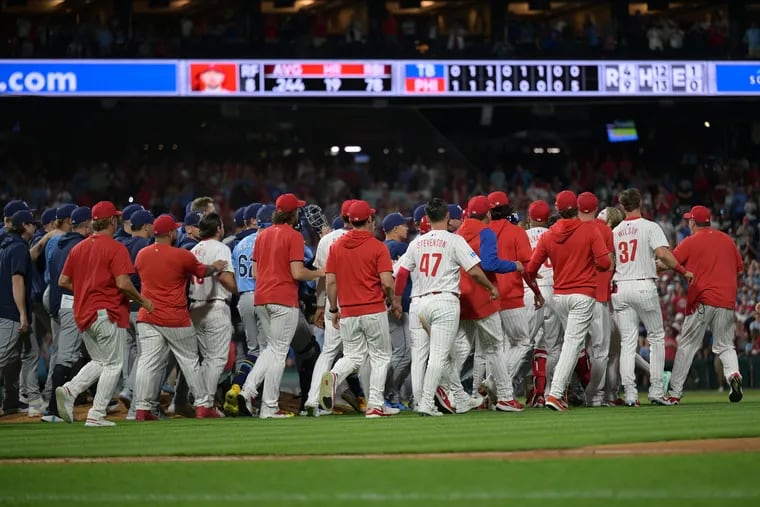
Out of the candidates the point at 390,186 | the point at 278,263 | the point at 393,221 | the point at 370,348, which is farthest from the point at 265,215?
the point at 390,186

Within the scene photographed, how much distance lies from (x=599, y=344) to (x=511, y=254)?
3.87 feet

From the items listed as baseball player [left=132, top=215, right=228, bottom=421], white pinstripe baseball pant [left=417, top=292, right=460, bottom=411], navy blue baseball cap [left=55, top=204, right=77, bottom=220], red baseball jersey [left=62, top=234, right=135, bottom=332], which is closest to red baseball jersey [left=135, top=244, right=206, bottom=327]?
baseball player [left=132, top=215, right=228, bottom=421]

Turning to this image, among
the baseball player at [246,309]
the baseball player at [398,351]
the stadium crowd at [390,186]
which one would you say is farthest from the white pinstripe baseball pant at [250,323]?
the stadium crowd at [390,186]

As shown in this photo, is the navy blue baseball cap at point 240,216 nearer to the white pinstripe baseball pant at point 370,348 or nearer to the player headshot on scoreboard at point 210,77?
the white pinstripe baseball pant at point 370,348

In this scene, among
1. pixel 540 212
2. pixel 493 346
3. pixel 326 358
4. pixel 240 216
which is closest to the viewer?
pixel 493 346

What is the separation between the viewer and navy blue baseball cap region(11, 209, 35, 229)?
40.9 feet

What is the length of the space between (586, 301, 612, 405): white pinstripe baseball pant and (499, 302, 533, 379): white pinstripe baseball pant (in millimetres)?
616

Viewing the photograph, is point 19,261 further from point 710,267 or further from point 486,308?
point 710,267

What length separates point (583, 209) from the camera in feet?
39.6

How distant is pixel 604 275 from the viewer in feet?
40.5

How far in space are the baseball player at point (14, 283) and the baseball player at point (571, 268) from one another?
4736 mm

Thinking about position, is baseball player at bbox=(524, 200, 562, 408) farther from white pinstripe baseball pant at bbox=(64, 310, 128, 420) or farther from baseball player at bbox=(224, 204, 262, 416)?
white pinstripe baseball pant at bbox=(64, 310, 128, 420)

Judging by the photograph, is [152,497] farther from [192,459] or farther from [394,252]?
[394,252]

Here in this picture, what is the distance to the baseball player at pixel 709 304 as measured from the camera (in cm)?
1279
